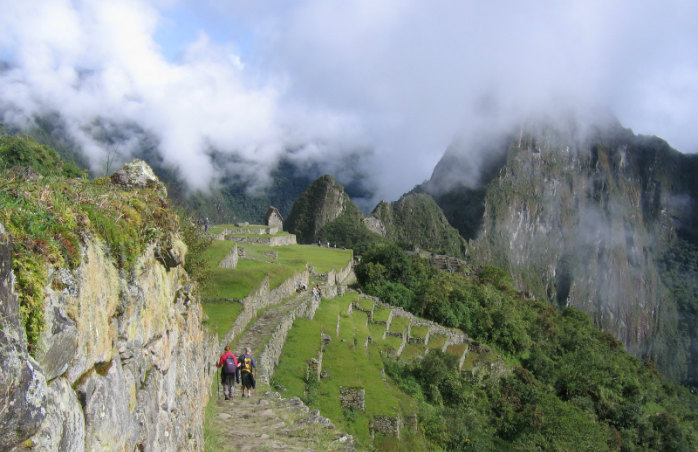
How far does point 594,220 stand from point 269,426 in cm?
16599

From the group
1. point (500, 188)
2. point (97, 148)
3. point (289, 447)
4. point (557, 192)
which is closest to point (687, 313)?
point (557, 192)

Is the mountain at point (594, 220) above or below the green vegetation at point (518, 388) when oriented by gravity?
above

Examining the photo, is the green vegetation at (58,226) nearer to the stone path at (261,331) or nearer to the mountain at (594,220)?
the stone path at (261,331)

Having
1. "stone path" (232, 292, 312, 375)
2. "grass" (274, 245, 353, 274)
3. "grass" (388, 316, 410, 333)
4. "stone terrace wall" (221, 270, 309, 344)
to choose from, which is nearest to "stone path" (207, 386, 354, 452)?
"stone path" (232, 292, 312, 375)

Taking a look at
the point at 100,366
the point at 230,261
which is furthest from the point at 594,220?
the point at 100,366

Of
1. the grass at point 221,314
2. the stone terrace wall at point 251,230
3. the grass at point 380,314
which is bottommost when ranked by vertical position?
the grass at point 221,314

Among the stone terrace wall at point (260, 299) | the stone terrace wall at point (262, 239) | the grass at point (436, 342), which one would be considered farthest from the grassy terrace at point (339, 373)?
the stone terrace wall at point (262, 239)

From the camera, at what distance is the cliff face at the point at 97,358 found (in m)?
2.10

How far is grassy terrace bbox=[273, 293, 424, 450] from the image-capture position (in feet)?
41.9

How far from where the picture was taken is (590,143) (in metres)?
160

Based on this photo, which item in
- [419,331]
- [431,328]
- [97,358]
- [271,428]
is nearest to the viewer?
[97,358]

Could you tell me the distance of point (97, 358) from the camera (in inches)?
118

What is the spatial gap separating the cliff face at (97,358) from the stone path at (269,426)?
1.91 meters

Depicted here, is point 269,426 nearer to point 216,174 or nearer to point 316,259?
point 316,259
